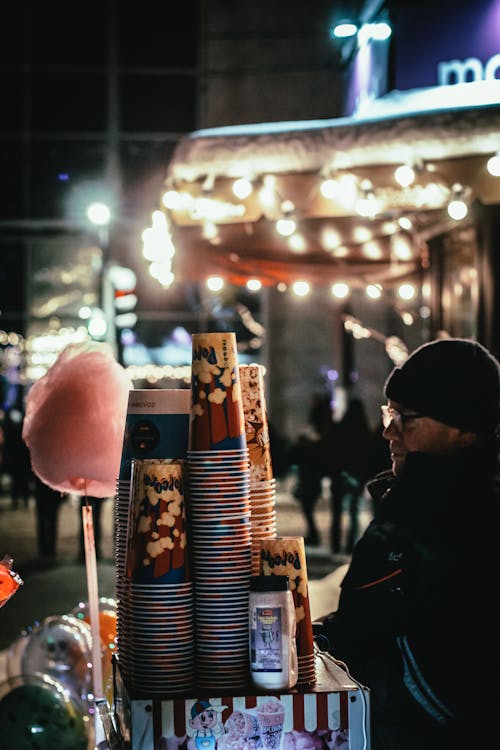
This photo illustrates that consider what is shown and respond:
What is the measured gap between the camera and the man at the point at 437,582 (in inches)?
105

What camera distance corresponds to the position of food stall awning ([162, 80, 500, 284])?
693 cm

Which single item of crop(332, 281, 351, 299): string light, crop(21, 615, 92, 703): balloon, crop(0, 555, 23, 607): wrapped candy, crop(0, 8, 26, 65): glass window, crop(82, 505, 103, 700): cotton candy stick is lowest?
crop(21, 615, 92, 703): balloon

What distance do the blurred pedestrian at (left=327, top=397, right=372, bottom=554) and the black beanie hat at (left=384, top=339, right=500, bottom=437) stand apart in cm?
900

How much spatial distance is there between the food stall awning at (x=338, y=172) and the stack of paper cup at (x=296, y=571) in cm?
478

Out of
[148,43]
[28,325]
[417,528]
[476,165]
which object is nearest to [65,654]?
[417,528]

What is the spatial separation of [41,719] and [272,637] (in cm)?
187

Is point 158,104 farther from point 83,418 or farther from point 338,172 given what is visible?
point 83,418

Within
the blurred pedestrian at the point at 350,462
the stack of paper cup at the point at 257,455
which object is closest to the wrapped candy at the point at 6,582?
the stack of paper cup at the point at 257,455

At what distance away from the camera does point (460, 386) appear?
113 inches

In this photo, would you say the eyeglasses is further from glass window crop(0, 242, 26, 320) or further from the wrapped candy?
glass window crop(0, 242, 26, 320)

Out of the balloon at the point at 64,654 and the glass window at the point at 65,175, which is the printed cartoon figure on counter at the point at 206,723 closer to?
the balloon at the point at 64,654

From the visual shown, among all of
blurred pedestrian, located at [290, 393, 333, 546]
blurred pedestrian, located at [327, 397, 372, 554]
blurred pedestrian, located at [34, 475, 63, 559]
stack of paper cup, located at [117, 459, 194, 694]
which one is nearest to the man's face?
stack of paper cup, located at [117, 459, 194, 694]

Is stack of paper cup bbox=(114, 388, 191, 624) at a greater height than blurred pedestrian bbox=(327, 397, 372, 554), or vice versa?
stack of paper cup bbox=(114, 388, 191, 624)

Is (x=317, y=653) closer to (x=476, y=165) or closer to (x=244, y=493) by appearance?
(x=244, y=493)
